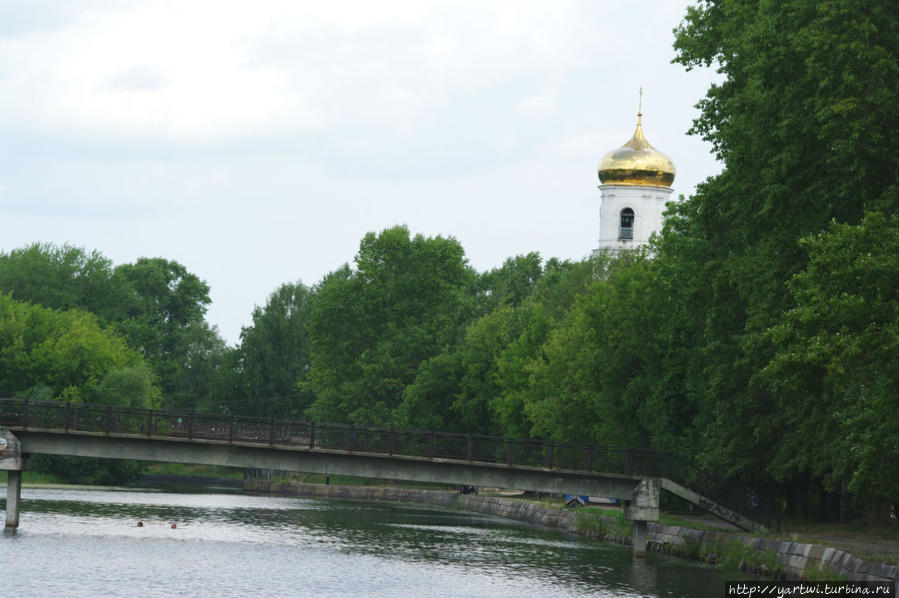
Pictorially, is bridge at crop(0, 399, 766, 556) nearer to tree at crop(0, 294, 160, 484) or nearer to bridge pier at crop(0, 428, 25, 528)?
bridge pier at crop(0, 428, 25, 528)

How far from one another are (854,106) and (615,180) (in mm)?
81757

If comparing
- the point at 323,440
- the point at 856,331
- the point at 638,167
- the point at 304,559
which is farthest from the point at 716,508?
the point at 638,167

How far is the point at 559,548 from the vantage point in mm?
49312

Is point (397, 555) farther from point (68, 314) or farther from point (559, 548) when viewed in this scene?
point (68, 314)

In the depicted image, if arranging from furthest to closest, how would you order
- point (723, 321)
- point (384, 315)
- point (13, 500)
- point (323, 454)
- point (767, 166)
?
point (384, 315) → point (323, 454) → point (13, 500) → point (723, 321) → point (767, 166)

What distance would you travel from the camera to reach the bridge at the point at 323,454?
47.8 metres

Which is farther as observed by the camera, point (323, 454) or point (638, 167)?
point (638, 167)

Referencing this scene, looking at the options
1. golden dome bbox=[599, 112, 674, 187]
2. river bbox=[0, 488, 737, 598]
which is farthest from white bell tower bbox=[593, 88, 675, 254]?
river bbox=[0, 488, 737, 598]

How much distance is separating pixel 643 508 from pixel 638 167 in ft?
222

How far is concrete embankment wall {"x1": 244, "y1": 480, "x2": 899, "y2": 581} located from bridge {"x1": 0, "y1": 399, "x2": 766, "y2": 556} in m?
1.92

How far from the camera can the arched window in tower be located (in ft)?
369

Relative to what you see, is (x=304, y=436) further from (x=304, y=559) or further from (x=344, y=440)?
(x=304, y=559)

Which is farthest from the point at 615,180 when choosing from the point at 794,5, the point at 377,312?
the point at 794,5

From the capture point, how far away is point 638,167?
370 ft
